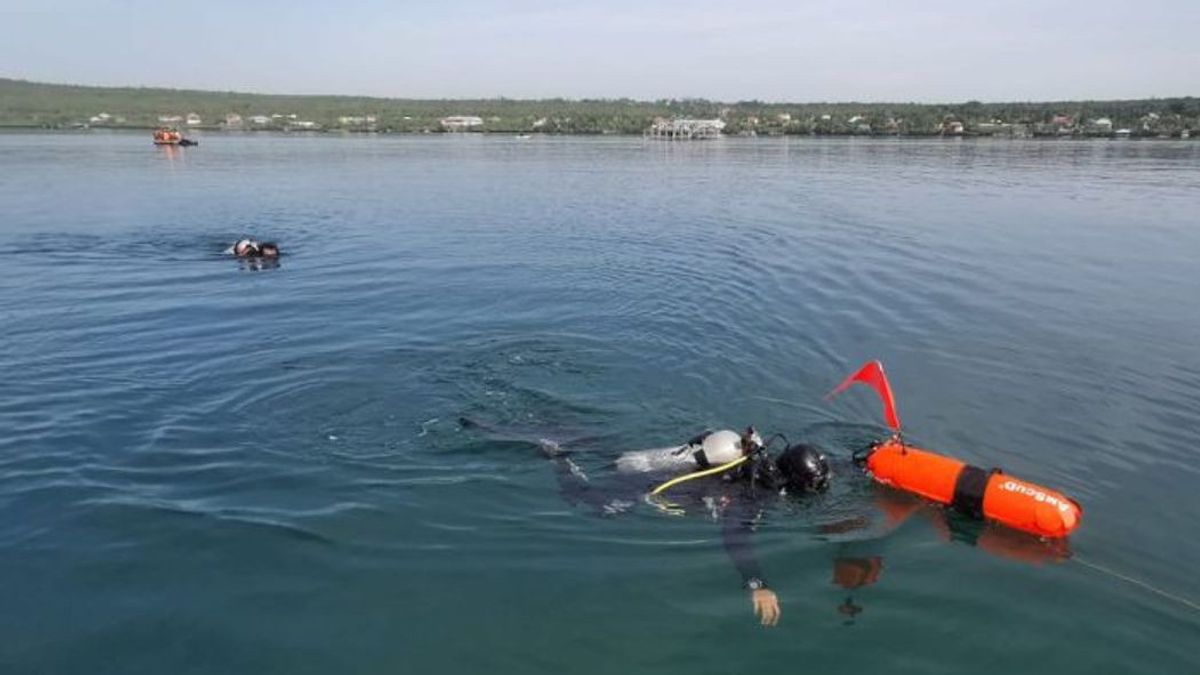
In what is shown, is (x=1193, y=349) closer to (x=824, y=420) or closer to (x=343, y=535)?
(x=824, y=420)

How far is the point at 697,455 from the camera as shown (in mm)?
9500

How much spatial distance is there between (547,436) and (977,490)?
5329 millimetres

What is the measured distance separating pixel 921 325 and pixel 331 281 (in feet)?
47.5

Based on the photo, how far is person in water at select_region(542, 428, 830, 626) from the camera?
9109 millimetres

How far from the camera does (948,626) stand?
24.9 feet

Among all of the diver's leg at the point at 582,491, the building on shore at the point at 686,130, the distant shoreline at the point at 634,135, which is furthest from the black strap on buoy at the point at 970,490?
the building on shore at the point at 686,130

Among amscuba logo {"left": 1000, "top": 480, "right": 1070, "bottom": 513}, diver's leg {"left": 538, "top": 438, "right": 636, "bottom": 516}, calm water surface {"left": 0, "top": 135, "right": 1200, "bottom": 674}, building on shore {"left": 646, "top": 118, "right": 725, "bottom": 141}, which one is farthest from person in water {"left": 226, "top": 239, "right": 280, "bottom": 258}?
building on shore {"left": 646, "top": 118, "right": 725, "bottom": 141}

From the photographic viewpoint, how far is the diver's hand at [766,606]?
291 inches

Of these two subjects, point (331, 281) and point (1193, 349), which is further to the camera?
point (331, 281)

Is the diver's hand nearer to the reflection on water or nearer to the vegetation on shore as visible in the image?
the reflection on water

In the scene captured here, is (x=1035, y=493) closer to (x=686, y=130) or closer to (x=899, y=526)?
(x=899, y=526)

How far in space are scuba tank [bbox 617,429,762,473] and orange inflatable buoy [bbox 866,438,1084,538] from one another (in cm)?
159

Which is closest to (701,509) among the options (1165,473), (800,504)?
(800,504)

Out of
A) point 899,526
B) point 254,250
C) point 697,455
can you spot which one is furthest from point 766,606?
point 254,250
